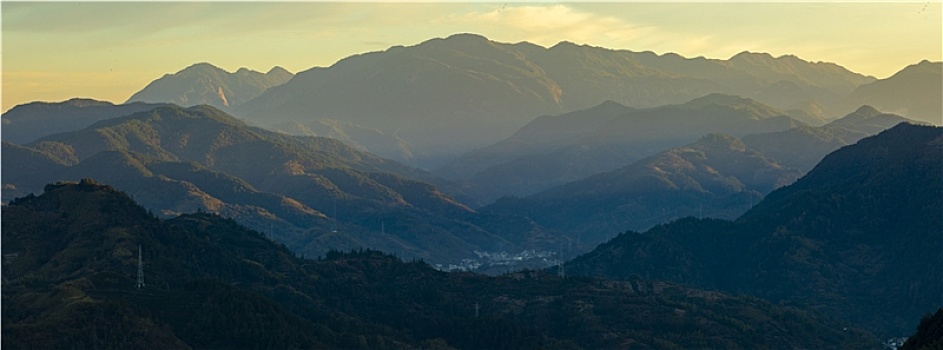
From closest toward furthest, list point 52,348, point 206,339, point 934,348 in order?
point 934,348, point 52,348, point 206,339

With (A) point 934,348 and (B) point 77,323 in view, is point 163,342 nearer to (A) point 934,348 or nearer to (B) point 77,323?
(B) point 77,323

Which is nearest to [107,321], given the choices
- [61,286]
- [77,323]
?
[77,323]

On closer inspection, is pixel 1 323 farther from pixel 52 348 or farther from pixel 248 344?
pixel 248 344

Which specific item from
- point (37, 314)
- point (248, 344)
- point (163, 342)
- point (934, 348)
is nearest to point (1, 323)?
point (37, 314)

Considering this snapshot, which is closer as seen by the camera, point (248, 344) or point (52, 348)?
point (52, 348)

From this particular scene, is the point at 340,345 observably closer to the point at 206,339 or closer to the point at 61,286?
the point at 206,339

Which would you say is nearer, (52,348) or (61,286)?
(52,348)

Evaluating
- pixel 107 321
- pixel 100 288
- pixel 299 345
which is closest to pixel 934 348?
pixel 299 345

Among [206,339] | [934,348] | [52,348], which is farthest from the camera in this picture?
[206,339]
